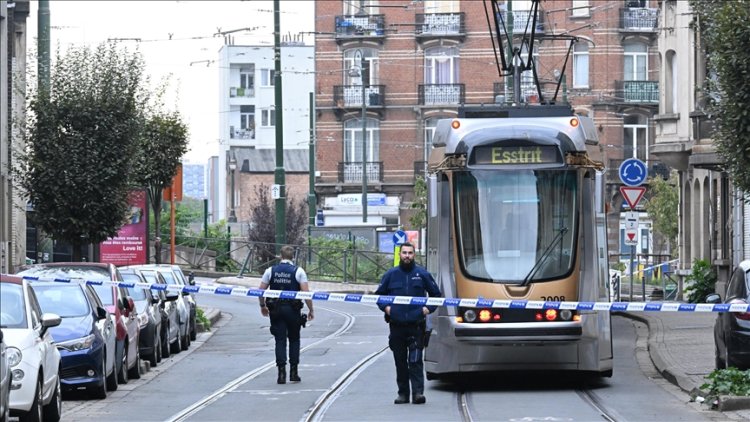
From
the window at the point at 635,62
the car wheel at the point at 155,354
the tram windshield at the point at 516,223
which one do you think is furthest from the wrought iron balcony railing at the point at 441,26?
the tram windshield at the point at 516,223

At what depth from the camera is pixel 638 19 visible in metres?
68.8

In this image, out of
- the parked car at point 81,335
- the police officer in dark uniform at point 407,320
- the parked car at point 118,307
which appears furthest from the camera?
the parked car at point 118,307

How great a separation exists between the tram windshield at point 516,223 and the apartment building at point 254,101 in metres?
83.4

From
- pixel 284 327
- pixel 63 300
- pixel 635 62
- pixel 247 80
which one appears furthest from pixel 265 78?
pixel 63 300

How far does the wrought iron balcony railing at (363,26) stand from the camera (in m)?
69.9

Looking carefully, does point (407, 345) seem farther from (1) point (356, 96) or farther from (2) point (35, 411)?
(1) point (356, 96)

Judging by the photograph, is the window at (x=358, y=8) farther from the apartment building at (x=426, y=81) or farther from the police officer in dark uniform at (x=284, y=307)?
the police officer in dark uniform at (x=284, y=307)

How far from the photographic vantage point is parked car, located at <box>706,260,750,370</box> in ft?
58.5

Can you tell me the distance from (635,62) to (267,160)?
122 feet

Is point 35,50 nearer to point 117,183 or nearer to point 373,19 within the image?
point 117,183

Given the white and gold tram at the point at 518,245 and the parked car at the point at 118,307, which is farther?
the parked car at the point at 118,307

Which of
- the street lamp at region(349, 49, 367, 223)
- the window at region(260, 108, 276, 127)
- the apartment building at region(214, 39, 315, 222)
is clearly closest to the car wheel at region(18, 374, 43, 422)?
A: the street lamp at region(349, 49, 367, 223)

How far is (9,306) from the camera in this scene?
1484 cm

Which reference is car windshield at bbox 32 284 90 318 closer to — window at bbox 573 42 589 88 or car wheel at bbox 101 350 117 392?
car wheel at bbox 101 350 117 392
